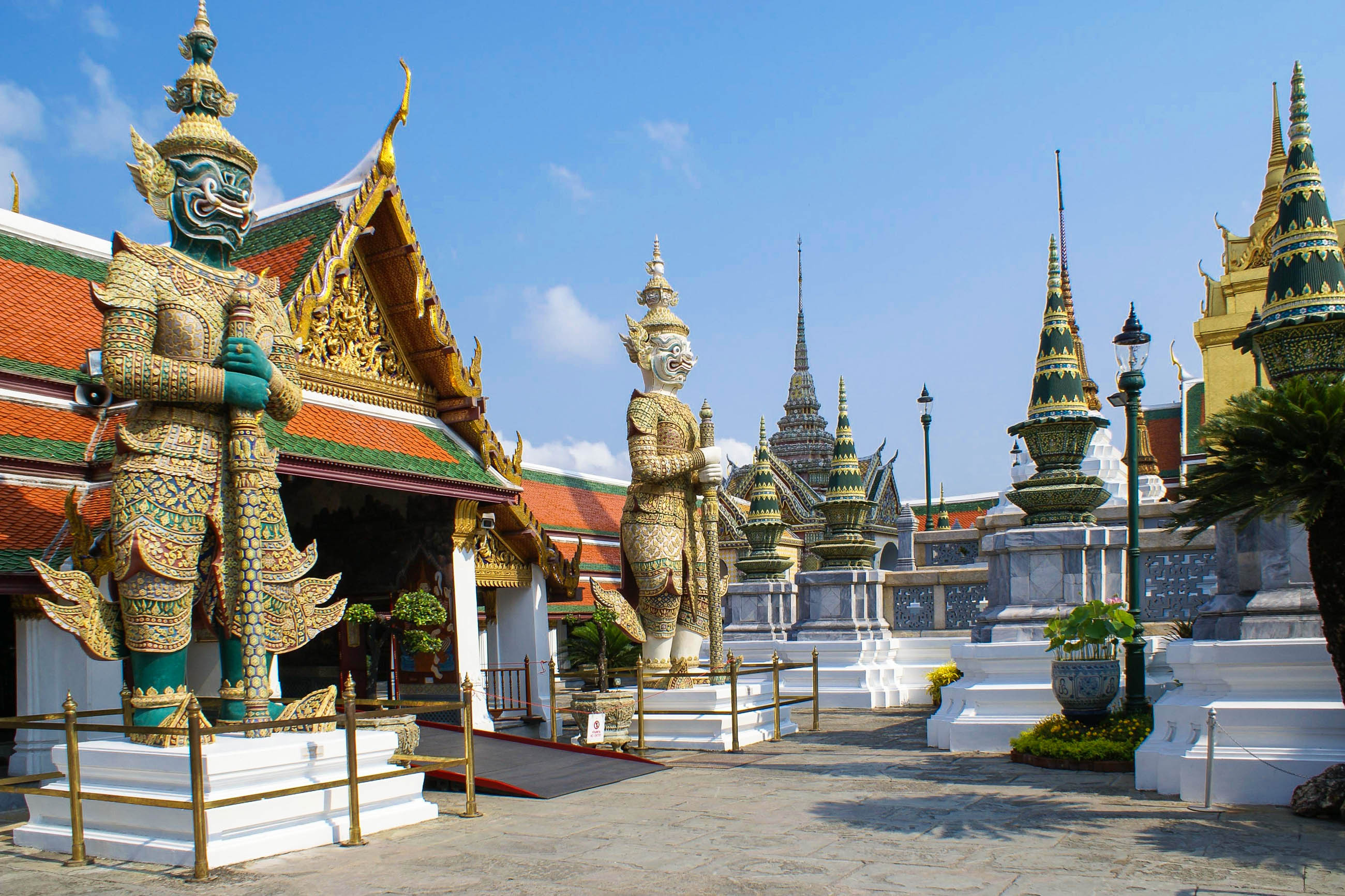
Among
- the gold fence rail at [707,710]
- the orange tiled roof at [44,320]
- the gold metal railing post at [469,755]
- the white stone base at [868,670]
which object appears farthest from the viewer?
the white stone base at [868,670]

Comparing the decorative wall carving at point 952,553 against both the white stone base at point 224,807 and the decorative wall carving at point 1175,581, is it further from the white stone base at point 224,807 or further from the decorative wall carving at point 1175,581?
the white stone base at point 224,807

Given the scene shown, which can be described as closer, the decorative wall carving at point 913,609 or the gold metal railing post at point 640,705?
the gold metal railing post at point 640,705

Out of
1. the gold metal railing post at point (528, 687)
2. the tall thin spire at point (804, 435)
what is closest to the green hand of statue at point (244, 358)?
the gold metal railing post at point (528, 687)

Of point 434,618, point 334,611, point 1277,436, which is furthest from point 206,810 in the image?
point 1277,436

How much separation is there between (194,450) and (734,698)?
5742mm

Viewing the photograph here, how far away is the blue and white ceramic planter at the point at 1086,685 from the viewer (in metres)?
8.66

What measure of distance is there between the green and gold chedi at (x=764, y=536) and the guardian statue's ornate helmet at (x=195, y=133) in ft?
45.5

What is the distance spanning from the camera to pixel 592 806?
735cm

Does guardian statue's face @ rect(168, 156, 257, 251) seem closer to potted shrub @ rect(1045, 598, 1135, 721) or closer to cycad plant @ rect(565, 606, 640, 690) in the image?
cycad plant @ rect(565, 606, 640, 690)

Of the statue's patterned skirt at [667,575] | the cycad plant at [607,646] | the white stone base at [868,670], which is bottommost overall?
the white stone base at [868,670]

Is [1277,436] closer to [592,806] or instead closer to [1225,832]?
[1225,832]

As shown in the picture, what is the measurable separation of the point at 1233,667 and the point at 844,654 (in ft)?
32.3

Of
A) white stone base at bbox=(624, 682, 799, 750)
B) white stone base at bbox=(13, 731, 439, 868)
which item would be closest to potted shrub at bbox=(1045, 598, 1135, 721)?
white stone base at bbox=(624, 682, 799, 750)

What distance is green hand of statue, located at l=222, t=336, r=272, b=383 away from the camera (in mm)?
6570
